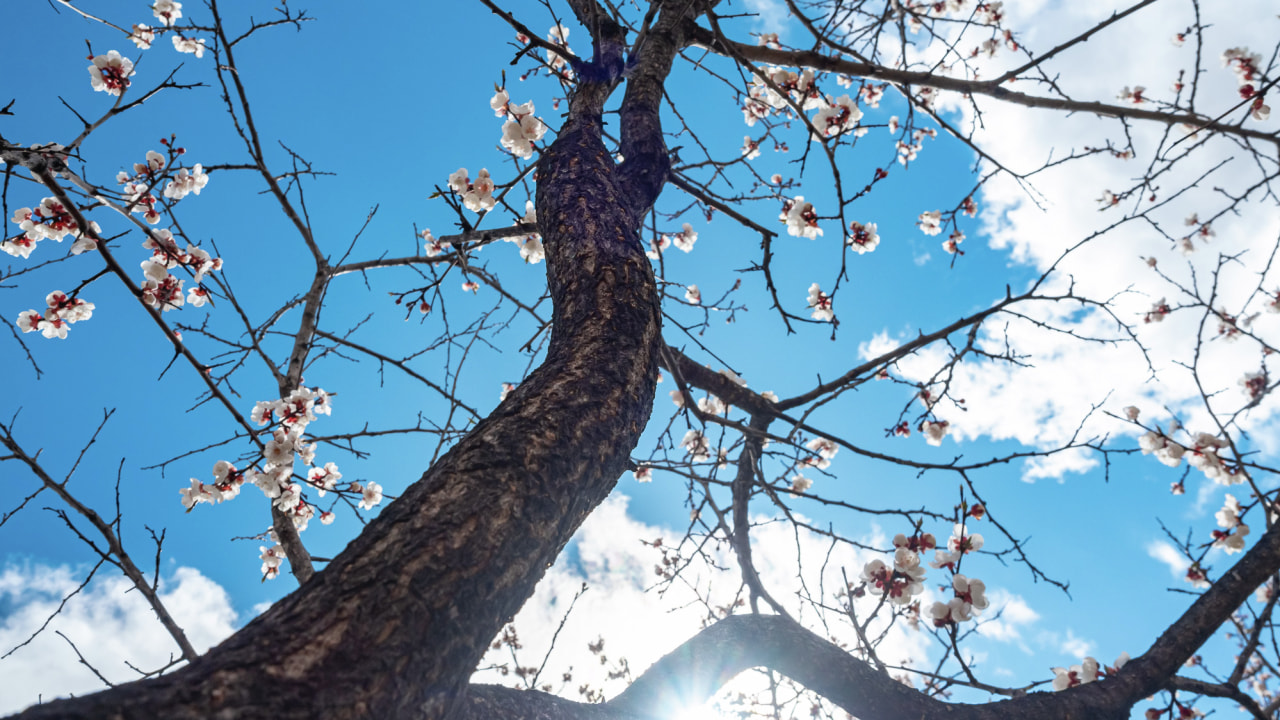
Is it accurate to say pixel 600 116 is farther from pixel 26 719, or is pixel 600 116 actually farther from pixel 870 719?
pixel 870 719

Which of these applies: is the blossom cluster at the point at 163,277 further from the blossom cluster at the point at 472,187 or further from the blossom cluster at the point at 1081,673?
the blossom cluster at the point at 1081,673

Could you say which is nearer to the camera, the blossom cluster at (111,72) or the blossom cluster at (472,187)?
the blossom cluster at (472,187)

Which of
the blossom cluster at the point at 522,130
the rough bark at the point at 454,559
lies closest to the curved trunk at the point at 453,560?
the rough bark at the point at 454,559

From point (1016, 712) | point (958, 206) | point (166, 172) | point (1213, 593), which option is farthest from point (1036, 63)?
point (166, 172)

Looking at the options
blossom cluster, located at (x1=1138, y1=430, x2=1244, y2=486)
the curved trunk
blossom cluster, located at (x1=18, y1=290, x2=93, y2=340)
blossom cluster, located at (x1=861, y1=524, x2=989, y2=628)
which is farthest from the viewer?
blossom cluster, located at (x1=1138, y1=430, x2=1244, y2=486)

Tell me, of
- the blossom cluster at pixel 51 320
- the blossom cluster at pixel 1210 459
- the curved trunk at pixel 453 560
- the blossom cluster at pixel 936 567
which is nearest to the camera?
the curved trunk at pixel 453 560

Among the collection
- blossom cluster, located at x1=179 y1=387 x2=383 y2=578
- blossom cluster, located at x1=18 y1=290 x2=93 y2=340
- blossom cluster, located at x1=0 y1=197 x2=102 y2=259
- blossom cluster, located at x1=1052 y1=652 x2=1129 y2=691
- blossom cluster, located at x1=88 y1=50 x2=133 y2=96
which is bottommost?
blossom cluster, located at x1=1052 y1=652 x2=1129 y2=691

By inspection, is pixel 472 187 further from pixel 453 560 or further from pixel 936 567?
pixel 936 567

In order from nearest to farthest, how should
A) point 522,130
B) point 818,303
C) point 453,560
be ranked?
point 453,560 → point 522,130 → point 818,303

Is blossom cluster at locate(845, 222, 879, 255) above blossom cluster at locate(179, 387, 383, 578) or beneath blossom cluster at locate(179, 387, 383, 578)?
above

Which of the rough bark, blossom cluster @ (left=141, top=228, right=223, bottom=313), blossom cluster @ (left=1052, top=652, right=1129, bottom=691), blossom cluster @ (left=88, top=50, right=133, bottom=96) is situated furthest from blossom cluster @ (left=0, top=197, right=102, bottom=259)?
blossom cluster @ (left=1052, top=652, right=1129, bottom=691)

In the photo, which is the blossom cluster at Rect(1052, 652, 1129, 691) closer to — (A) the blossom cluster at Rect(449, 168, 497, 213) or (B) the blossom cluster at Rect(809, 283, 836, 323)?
(B) the blossom cluster at Rect(809, 283, 836, 323)

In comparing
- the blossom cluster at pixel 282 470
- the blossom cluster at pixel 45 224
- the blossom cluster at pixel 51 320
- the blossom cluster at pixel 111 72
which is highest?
the blossom cluster at pixel 111 72

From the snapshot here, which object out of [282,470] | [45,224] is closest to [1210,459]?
[282,470]
